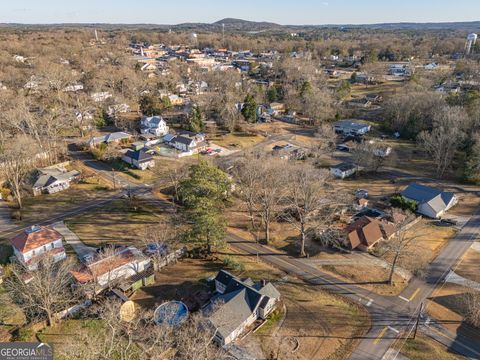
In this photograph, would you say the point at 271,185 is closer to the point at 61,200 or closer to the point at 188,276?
the point at 188,276

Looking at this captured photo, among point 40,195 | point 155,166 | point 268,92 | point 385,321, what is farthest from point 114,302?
point 268,92

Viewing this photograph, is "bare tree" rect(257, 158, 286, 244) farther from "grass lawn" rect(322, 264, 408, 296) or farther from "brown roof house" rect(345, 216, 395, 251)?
"grass lawn" rect(322, 264, 408, 296)

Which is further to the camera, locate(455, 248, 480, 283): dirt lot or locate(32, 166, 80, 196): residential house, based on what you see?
locate(32, 166, 80, 196): residential house

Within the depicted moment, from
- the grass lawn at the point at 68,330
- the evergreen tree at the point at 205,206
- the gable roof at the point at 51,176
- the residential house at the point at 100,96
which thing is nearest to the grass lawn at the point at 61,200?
the gable roof at the point at 51,176

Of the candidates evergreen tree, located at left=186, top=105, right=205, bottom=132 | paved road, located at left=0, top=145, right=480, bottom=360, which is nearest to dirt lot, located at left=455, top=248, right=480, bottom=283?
paved road, located at left=0, top=145, right=480, bottom=360

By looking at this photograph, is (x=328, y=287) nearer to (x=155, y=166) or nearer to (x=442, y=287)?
(x=442, y=287)

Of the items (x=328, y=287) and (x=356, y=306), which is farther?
(x=328, y=287)
